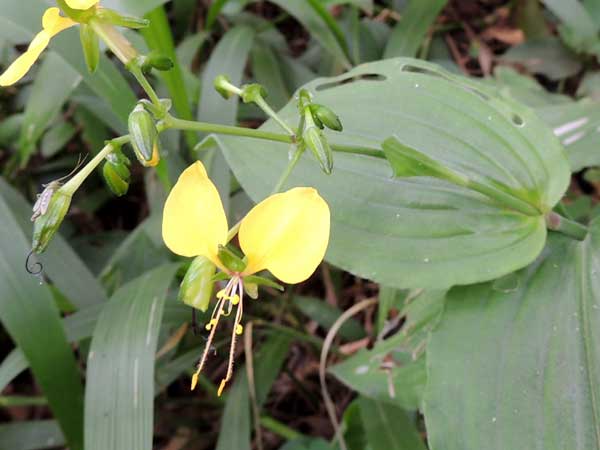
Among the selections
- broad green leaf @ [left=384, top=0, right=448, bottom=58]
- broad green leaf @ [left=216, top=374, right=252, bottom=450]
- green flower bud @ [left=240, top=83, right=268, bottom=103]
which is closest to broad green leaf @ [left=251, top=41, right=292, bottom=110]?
broad green leaf @ [left=384, top=0, right=448, bottom=58]

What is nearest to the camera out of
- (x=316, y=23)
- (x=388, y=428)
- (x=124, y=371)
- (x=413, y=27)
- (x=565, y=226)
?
(x=565, y=226)

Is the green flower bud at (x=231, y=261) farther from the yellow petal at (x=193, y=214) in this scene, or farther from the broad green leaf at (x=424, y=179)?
the broad green leaf at (x=424, y=179)

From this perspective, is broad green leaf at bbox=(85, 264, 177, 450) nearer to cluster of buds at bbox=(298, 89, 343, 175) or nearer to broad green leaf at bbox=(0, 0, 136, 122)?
broad green leaf at bbox=(0, 0, 136, 122)

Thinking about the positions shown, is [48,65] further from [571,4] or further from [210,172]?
[571,4]

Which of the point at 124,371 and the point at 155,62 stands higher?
the point at 155,62

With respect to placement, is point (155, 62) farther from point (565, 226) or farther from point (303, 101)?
point (565, 226)

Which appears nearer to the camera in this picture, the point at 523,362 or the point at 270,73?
the point at 523,362

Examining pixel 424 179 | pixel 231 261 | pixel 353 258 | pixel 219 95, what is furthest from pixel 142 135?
pixel 219 95
